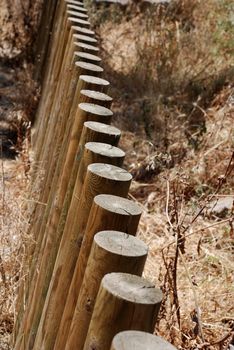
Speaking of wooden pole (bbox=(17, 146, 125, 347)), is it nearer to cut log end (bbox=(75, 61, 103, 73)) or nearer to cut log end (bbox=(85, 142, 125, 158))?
cut log end (bbox=(85, 142, 125, 158))

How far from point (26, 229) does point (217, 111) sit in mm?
2513

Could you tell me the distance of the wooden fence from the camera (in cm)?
112

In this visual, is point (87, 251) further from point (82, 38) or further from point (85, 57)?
point (82, 38)

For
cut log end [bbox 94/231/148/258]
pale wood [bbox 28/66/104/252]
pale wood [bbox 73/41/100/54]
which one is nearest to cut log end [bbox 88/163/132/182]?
cut log end [bbox 94/231/148/258]

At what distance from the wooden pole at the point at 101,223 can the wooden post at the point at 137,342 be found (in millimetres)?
356

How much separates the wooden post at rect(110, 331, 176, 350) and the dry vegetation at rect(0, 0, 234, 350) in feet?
3.00

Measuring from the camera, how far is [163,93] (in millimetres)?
5566

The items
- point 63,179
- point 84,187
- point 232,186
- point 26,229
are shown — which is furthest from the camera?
point 232,186

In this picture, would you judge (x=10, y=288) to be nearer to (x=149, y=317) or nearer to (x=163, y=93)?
(x=149, y=317)

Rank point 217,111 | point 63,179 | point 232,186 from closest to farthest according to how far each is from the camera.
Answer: point 63,179 → point 232,186 → point 217,111

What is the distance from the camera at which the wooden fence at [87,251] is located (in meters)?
1.12

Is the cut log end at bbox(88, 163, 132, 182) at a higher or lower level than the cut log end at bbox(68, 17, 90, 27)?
lower

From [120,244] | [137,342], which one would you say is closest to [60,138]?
[120,244]

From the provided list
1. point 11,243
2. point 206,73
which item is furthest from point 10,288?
point 206,73
